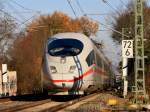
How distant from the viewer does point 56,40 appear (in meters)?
31.6

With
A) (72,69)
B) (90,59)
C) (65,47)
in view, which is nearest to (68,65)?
(72,69)

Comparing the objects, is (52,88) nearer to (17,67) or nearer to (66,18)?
(17,67)

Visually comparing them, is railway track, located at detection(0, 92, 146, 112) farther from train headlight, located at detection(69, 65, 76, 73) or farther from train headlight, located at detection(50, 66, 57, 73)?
train headlight, located at detection(50, 66, 57, 73)

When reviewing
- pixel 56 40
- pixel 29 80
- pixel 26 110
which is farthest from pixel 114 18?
pixel 26 110

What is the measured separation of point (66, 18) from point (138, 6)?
213 ft

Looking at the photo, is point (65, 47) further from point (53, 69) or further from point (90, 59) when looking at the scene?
point (90, 59)

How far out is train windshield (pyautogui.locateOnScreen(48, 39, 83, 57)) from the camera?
30.7 meters

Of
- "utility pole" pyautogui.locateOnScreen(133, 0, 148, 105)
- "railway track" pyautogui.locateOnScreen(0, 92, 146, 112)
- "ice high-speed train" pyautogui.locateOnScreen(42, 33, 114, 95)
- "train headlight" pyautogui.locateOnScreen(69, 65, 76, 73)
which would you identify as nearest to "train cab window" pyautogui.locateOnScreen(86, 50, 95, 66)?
"ice high-speed train" pyautogui.locateOnScreen(42, 33, 114, 95)

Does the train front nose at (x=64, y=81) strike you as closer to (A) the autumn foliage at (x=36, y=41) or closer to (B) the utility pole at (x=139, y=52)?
(B) the utility pole at (x=139, y=52)

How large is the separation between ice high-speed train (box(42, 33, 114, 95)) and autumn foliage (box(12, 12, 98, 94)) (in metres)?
36.3

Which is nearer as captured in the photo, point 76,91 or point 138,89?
point 138,89

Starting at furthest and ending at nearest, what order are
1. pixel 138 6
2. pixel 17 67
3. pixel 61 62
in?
pixel 17 67 < pixel 61 62 < pixel 138 6

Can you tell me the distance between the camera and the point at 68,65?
30016 millimetres

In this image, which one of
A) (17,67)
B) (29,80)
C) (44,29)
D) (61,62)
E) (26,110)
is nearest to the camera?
(26,110)
